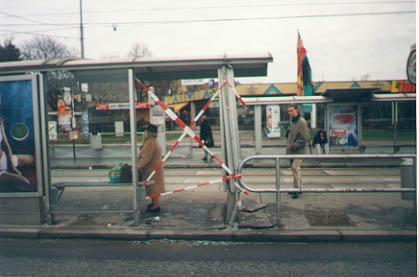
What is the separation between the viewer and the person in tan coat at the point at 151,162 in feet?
23.4

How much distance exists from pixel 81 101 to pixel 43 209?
2.74 metres

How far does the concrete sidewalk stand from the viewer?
5910 mm

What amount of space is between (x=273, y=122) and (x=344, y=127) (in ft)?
17.8

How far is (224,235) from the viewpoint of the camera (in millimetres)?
5895

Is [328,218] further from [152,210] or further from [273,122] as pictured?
[273,122]

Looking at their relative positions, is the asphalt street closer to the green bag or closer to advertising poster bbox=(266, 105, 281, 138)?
the green bag

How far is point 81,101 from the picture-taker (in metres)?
8.59

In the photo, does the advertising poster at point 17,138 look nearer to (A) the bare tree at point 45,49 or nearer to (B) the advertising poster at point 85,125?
(B) the advertising poster at point 85,125

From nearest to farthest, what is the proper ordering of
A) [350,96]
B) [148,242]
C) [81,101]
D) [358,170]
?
[148,242] → [81,101] → [358,170] → [350,96]

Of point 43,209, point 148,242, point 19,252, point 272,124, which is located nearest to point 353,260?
point 148,242

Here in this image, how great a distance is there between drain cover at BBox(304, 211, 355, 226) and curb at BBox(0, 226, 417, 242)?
438 millimetres

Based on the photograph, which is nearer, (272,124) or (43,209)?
(43,209)

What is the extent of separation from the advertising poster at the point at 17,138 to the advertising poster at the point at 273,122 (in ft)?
42.5

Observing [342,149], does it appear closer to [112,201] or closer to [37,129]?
[112,201]
